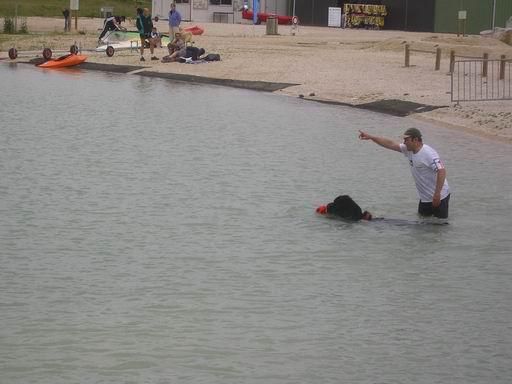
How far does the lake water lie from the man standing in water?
1.35ft

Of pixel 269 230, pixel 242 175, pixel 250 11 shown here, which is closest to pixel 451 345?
pixel 269 230

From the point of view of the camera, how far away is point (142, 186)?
18.6m

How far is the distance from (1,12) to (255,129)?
5590 cm

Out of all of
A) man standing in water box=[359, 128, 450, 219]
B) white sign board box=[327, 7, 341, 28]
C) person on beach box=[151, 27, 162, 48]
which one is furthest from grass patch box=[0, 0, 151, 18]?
man standing in water box=[359, 128, 450, 219]

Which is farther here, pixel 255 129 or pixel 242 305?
pixel 255 129

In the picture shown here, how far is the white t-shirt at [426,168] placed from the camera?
1511 cm

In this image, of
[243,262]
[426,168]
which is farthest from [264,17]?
[243,262]

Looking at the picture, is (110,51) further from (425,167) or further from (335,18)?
(425,167)

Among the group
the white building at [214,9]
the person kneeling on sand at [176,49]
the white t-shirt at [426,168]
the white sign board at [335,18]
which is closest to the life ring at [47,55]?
the person kneeling on sand at [176,49]

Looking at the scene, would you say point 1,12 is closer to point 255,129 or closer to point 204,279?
point 255,129

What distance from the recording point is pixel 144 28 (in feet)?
137

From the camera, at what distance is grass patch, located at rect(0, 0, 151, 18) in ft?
273

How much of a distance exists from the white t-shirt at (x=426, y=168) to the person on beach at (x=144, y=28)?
27073 millimetres

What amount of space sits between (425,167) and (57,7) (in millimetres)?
75954
